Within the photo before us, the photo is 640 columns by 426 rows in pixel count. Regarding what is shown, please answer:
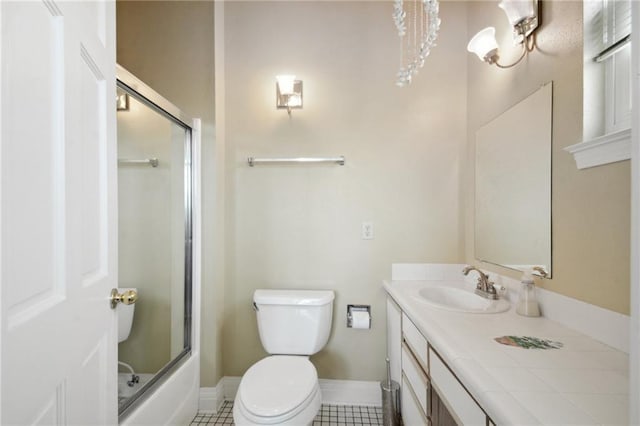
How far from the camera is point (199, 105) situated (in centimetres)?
176

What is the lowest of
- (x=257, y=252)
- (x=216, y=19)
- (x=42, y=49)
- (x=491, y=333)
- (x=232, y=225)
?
(x=491, y=333)

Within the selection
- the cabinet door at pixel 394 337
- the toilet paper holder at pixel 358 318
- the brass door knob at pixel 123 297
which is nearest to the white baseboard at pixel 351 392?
the cabinet door at pixel 394 337

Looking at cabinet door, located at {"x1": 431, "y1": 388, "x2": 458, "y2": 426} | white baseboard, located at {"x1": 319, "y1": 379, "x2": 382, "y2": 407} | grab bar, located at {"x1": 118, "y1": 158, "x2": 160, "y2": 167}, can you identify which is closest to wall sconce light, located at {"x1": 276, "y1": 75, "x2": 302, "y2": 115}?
grab bar, located at {"x1": 118, "y1": 158, "x2": 160, "y2": 167}

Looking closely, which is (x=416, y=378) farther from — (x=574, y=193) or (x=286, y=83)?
(x=286, y=83)

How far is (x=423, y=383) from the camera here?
1110 mm

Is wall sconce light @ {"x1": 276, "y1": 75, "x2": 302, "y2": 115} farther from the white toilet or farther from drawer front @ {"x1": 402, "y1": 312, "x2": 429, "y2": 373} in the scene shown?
drawer front @ {"x1": 402, "y1": 312, "x2": 429, "y2": 373}

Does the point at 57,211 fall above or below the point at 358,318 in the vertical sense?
above

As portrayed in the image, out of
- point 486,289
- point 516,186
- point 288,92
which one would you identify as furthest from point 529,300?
point 288,92

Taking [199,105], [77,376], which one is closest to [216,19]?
[199,105]

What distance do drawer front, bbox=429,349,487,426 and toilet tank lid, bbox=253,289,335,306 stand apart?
2.43 ft

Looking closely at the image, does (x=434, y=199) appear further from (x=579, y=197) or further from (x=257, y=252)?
(x=257, y=252)

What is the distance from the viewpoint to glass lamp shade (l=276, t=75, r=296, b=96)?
171 cm

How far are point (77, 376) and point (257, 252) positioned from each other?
1.22 metres

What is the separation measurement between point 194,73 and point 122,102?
0.65 metres
